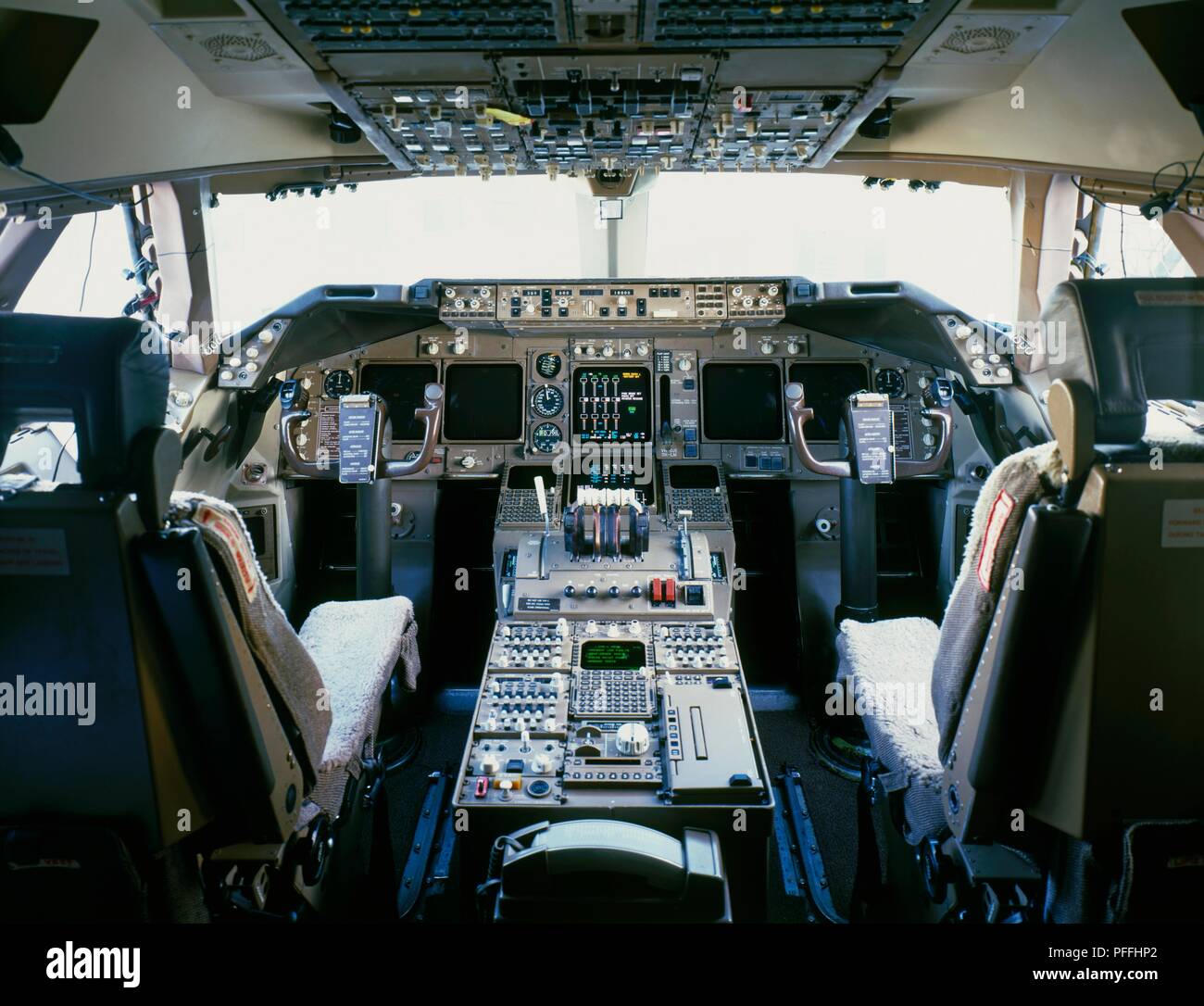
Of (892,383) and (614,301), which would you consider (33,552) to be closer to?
(614,301)

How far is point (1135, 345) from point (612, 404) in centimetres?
A: 240

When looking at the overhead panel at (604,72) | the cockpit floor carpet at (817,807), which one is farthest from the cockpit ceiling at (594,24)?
the cockpit floor carpet at (817,807)

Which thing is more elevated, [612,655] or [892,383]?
[892,383]

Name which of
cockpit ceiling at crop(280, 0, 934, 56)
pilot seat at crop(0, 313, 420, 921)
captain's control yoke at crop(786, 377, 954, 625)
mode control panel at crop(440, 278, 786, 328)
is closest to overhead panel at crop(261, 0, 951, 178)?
cockpit ceiling at crop(280, 0, 934, 56)

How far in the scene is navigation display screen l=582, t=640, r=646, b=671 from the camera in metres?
2.13

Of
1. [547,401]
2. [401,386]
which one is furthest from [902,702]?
[401,386]

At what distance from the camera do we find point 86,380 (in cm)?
102

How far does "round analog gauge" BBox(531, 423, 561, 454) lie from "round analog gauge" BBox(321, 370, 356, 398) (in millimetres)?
860

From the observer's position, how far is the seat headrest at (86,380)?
1.01 metres

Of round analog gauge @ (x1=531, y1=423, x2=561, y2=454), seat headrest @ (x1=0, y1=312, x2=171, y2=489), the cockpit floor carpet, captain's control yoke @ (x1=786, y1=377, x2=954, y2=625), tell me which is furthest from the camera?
round analog gauge @ (x1=531, y1=423, x2=561, y2=454)

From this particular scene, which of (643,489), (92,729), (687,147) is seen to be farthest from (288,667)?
(643,489)

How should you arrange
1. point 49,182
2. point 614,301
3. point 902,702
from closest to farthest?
point 49,182 → point 902,702 → point 614,301

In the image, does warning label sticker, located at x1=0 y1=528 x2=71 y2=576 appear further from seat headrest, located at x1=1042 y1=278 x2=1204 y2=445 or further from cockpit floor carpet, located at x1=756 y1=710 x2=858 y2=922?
cockpit floor carpet, located at x1=756 y1=710 x2=858 y2=922

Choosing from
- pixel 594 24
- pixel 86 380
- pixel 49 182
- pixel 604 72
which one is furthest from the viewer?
pixel 49 182
